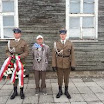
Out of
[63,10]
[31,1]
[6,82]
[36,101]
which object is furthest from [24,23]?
[36,101]

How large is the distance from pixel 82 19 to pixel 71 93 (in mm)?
3254

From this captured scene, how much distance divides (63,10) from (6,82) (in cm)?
352

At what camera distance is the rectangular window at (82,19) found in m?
7.61

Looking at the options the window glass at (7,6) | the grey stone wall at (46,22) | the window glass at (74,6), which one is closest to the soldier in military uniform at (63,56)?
the grey stone wall at (46,22)

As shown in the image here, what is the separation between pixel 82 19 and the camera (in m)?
7.71

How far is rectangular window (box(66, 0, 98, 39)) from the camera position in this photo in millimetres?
7605

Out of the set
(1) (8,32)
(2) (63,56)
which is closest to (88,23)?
(2) (63,56)

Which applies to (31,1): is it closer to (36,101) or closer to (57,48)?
(57,48)

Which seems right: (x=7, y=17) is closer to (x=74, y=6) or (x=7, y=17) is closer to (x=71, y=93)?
(x=74, y=6)

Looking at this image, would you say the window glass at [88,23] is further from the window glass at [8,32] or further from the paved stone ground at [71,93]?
the window glass at [8,32]

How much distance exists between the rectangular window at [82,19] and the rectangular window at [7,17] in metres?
2.08

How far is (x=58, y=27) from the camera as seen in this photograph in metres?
7.54

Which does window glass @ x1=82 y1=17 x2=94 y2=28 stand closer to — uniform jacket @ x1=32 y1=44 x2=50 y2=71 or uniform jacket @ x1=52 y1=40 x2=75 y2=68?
uniform jacket @ x1=52 y1=40 x2=75 y2=68

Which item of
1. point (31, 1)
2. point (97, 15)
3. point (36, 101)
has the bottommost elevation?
point (36, 101)
